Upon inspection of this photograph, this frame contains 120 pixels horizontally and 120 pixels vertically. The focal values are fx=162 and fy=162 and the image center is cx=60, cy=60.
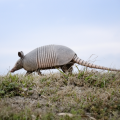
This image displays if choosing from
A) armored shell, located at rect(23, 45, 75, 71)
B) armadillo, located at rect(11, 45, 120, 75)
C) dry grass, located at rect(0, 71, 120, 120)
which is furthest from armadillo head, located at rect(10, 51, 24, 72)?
dry grass, located at rect(0, 71, 120, 120)

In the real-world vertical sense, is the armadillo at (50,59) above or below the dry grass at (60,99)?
above

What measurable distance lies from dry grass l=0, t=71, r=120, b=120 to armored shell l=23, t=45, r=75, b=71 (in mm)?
1389

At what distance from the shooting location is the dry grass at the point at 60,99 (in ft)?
8.23

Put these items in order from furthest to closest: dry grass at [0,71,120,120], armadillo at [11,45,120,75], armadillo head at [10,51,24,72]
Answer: armadillo head at [10,51,24,72]
armadillo at [11,45,120,75]
dry grass at [0,71,120,120]

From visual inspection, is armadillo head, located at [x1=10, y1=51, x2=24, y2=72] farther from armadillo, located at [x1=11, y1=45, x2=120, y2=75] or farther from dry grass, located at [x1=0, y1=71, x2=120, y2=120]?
dry grass, located at [x1=0, y1=71, x2=120, y2=120]

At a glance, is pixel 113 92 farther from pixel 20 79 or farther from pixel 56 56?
pixel 56 56

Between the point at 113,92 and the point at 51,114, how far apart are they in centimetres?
160

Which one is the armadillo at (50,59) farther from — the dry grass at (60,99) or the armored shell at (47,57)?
the dry grass at (60,99)

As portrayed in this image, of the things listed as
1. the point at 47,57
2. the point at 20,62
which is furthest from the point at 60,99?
the point at 20,62

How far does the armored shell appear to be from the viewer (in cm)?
569

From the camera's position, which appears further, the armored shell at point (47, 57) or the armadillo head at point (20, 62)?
the armadillo head at point (20, 62)

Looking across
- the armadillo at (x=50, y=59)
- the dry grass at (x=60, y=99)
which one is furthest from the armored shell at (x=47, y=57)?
the dry grass at (x=60, y=99)

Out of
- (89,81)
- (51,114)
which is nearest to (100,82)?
(89,81)

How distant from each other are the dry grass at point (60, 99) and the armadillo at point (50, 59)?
4.35ft
